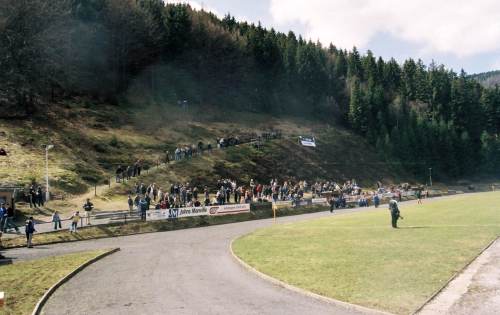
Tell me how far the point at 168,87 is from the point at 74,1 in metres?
22.0

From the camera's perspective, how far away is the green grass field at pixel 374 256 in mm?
15070

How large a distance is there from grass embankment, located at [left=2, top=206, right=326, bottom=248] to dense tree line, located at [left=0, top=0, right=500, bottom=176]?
32.2 m

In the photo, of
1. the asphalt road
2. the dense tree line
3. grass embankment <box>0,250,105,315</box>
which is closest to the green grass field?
the asphalt road

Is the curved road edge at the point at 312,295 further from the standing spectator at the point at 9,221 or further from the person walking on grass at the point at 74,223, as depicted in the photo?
the standing spectator at the point at 9,221

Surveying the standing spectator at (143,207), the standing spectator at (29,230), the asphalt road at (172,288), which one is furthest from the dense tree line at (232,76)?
the asphalt road at (172,288)

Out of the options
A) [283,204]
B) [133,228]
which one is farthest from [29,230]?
[283,204]

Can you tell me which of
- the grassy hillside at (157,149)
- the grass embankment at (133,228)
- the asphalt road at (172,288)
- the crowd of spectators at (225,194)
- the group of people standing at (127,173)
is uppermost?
the grassy hillside at (157,149)

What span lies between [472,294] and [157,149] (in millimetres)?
53575

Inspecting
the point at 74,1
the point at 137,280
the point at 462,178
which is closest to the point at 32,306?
the point at 137,280

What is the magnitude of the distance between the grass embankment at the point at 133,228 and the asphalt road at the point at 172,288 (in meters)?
2.57

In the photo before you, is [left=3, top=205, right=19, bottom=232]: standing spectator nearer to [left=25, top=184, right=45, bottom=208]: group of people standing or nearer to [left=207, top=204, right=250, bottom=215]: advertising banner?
[left=25, top=184, right=45, bottom=208]: group of people standing

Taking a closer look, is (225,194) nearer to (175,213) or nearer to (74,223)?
(175,213)

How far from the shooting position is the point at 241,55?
102125 mm

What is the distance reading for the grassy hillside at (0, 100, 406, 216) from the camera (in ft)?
161
